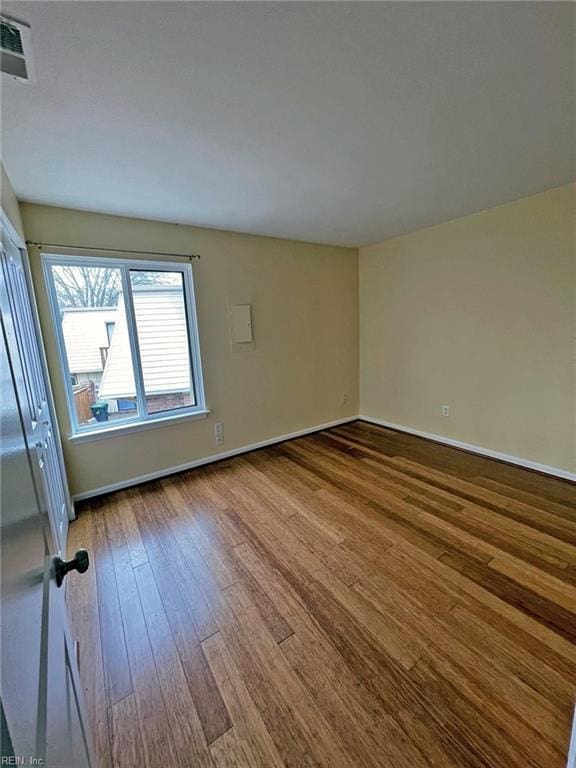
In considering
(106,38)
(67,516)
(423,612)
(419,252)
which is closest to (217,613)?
(423,612)

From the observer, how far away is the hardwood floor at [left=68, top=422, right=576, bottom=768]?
1.09 m

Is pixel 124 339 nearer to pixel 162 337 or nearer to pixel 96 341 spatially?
pixel 96 341

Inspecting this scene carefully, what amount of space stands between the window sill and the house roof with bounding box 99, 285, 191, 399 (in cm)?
27

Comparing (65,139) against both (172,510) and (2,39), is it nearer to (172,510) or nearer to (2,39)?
(2,39)

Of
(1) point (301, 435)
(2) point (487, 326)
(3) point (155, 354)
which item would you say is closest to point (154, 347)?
(3) point (155, 354)

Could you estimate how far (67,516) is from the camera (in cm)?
237

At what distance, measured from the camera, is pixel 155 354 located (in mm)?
2973

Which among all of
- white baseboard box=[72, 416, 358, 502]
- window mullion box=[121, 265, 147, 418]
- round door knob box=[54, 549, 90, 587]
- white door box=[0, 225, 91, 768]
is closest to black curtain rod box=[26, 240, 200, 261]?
window mullion box=[121, 265, 147, 418]

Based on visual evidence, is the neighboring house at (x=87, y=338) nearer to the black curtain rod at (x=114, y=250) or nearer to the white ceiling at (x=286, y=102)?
the black curtain rod at (x=114, y=250)

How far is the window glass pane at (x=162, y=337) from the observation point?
2883 mm

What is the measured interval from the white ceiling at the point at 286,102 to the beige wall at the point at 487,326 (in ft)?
1.65

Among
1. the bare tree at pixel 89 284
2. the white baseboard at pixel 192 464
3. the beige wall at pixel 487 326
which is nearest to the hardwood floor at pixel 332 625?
the white baseboard at pixel 192 464

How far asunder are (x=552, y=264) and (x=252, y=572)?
326 centimetres

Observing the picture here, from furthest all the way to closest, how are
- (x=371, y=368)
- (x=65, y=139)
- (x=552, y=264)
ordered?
(x=371, y=368) → (x=552, y=264) → (x=65, y=139)
